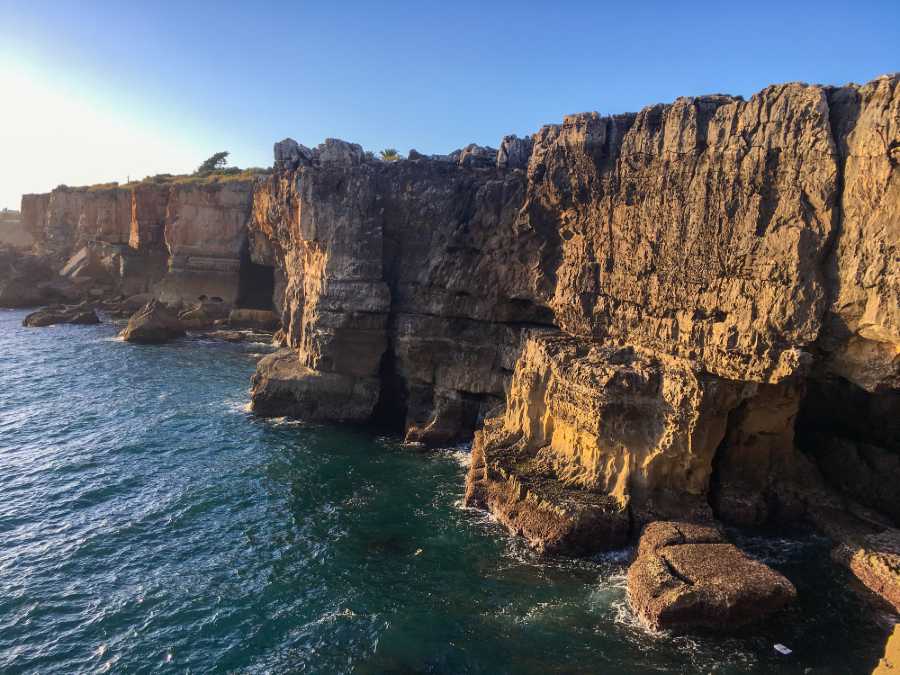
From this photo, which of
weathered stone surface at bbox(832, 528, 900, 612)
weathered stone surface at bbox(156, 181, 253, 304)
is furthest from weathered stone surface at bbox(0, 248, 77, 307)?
weathered stone surface at bbox(832, 528, 900, 612)

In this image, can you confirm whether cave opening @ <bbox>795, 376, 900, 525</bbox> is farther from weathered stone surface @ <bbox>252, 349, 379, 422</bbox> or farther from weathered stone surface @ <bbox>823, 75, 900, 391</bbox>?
weathered stone surface @ <bbox>252, 349, 379, 422</bbox>

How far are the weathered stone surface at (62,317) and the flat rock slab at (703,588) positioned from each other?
2719 inches

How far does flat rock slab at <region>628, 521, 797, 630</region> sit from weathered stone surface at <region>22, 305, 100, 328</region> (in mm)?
69069

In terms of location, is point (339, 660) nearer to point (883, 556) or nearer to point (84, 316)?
point (883, 556)

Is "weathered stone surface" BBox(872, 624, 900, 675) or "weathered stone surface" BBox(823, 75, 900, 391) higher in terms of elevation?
"weathered stone surface" BBox(823, 75, 900, 391)

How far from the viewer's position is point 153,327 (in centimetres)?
5947

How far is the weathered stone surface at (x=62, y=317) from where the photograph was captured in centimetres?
6588

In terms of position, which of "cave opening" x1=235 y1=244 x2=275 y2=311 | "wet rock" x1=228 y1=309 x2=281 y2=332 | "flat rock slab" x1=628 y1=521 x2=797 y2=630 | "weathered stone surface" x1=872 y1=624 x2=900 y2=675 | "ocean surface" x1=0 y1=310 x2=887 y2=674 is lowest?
"ocean surface" x1=0 y1=310 x2=887 y2=674

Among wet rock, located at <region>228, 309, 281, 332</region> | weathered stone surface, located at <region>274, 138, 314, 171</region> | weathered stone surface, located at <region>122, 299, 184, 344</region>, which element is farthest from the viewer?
wet rock, located at <region>228, 309, 281, 332</region>

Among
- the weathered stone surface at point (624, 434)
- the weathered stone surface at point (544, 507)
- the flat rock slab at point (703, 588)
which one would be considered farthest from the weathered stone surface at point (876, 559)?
the weathered stone surface at point (544, 507)

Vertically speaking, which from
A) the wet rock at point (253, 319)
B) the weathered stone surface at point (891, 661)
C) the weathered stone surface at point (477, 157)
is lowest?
the weathered stone surface at point (891, 661)

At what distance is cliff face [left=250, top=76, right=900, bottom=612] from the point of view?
→ 21500mm

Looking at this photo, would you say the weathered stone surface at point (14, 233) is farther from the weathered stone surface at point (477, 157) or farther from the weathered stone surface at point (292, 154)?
the weathered stone surface at point (477, 157)

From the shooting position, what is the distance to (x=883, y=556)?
2116 cm
